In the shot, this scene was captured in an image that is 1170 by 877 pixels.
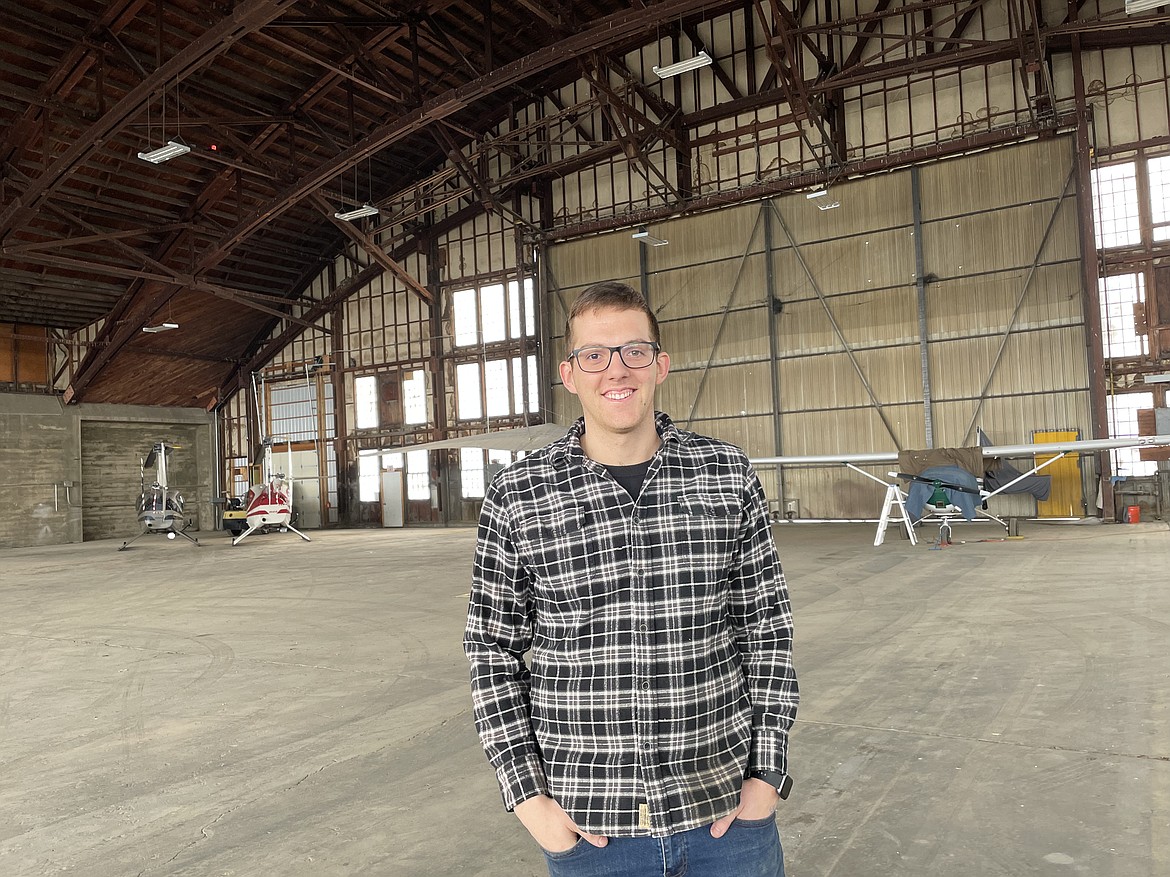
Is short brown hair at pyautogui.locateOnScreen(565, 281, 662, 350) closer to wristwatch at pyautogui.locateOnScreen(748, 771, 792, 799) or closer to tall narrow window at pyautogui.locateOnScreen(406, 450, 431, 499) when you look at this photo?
wristwatch at pyautogui.locateOnScreen(748, 771, 792, 799)

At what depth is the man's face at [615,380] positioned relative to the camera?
1.61m

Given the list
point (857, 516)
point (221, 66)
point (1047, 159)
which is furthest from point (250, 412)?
point (1047, 159)

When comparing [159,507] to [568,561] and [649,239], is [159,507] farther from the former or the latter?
[568,561]

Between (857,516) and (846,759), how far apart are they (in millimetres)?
17065

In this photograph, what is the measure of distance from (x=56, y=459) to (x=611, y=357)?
2953cm

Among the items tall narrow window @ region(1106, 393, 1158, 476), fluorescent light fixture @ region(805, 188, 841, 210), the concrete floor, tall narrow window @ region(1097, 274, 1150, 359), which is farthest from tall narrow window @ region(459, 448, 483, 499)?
tall narrow window @ region(1097, 274, 1150, 359)

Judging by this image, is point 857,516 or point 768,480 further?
point 768,480

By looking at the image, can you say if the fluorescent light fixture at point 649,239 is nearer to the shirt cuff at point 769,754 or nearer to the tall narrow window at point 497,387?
the tall narrow window at point 497,387

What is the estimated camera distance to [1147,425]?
17.2 m

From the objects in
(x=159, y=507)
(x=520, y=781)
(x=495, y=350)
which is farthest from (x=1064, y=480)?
(x=159, y=507)

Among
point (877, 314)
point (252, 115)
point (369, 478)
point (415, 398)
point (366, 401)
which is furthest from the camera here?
point (366, 401)

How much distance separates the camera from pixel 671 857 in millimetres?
1455

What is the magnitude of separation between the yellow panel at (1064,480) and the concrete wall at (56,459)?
92.6 ft

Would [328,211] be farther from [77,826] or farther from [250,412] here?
[77,826]
